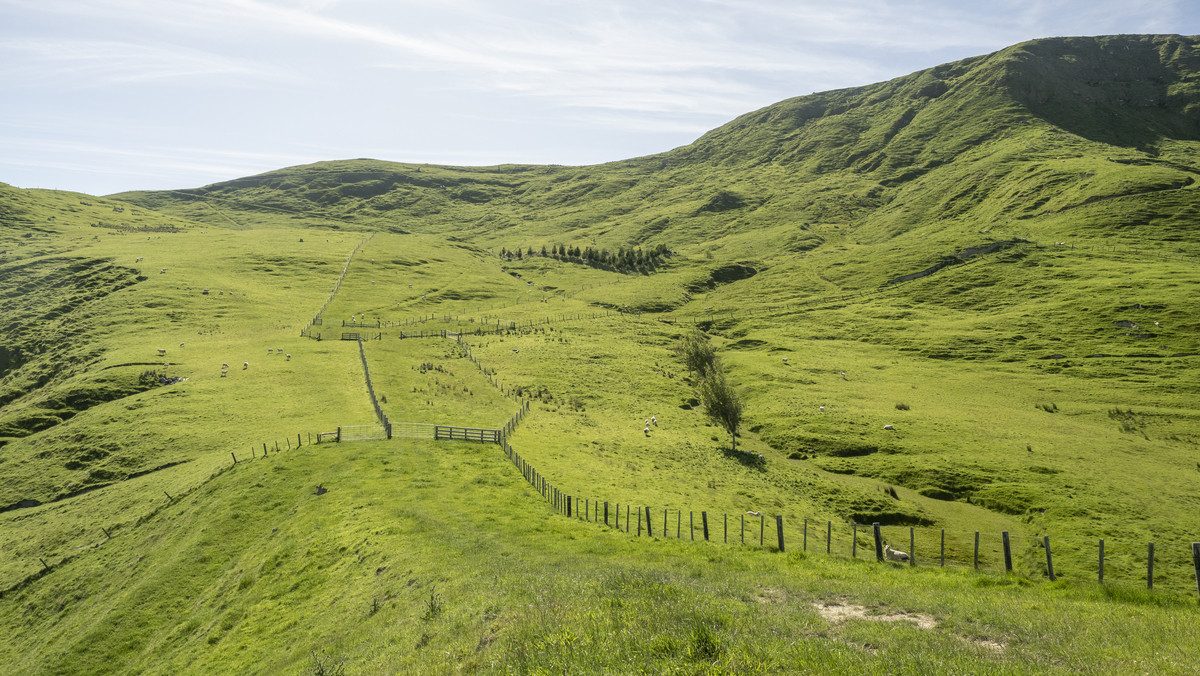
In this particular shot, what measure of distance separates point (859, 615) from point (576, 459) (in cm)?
3396

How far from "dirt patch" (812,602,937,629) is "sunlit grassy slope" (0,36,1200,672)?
0.47 metres

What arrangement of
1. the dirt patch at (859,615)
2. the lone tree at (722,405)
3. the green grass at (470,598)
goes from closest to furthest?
the green grass at (470,598), the dirt patch at (859,615), the lone tree at (722,405)

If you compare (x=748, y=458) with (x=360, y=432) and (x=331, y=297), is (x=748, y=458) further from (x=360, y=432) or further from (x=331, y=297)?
(x=331, y=297)

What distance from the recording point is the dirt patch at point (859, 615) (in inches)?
591

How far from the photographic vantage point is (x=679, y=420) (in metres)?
69.8

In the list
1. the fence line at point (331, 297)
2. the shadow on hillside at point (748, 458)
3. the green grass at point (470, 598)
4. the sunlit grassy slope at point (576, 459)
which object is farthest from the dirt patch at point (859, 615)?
the fence line at point (331, 297)

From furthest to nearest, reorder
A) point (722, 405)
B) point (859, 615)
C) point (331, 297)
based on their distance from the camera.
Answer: point (331, 297) → point (722, 405) → point (859, 615)

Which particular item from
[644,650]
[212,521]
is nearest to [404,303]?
[212,521]

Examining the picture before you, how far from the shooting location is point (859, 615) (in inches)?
626

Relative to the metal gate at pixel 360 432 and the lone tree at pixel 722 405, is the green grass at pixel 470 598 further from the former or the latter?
the lone tree at pixel 722 405

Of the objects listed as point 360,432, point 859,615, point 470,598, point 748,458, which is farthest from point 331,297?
point 859,615

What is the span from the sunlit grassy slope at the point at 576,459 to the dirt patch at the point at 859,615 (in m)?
0.47

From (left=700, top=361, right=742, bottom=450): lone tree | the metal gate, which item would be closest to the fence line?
the metal gate

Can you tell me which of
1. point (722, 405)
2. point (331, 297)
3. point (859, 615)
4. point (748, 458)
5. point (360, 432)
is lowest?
point (748, 458)
